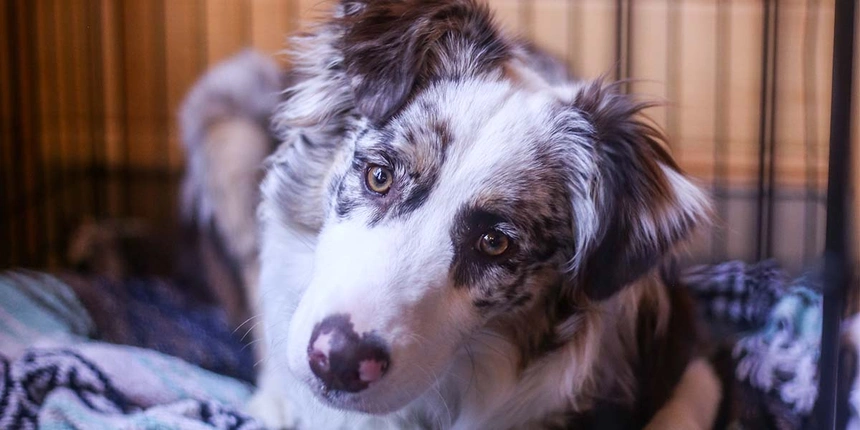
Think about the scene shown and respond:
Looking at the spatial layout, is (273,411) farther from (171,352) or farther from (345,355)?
(345,355)

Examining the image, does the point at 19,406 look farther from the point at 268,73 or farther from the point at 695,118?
the point at 695,118

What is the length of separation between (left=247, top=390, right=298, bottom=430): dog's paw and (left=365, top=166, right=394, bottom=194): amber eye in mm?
504

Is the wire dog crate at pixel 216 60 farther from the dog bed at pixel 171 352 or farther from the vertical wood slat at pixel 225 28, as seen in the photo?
the dog bed at pixel 171 352

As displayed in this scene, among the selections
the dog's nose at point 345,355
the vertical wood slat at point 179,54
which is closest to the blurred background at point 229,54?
the vertical wood slat at point 179,54

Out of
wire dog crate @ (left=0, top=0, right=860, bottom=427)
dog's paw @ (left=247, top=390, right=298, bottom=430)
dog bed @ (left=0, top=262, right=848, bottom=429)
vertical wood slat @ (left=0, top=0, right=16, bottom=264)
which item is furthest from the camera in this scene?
wire dog crate @ (left=0, top=0, right=860, bottom=427)

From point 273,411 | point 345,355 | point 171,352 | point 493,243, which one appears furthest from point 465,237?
point 171,352

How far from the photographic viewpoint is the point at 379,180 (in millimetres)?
1107

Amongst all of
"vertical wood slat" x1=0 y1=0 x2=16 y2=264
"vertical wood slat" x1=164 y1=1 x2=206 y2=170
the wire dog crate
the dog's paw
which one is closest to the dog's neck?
the dog's paw

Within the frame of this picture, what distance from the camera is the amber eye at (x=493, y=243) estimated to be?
1076 millimetres

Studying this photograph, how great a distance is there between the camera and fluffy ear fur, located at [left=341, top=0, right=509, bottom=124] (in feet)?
3.84

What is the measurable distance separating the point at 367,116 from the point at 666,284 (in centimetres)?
55

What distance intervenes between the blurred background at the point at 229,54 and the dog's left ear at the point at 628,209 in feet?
3.44

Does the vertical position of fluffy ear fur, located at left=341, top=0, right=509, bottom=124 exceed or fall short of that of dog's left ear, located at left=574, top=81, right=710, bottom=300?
it exceeds it

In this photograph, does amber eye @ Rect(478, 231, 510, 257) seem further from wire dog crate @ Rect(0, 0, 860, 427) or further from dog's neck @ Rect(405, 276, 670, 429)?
wire dog crate @ Rect(0, 0, 860, 427)
